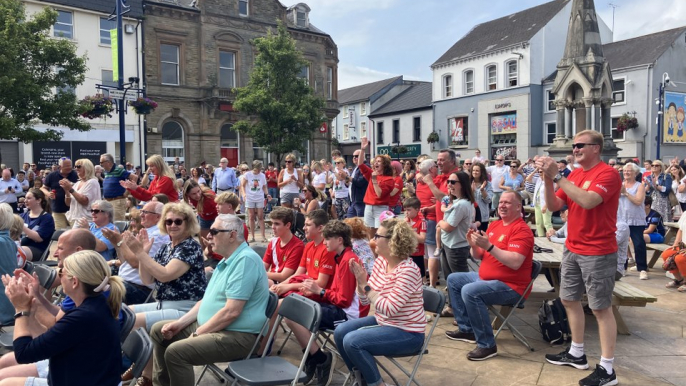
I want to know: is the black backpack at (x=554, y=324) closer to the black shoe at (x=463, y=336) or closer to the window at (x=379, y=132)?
the black shoe at (x=463, y=336)

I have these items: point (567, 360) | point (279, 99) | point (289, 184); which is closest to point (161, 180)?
point (289, 184)

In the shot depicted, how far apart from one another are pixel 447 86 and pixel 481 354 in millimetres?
35740

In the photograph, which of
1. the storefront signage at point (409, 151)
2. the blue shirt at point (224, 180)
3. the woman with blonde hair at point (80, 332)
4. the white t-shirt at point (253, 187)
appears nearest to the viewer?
the woman with blonde hair at point (80, 332)

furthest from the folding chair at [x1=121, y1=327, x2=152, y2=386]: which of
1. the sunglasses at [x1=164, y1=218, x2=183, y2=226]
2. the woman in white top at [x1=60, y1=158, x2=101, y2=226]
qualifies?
the woman in white top at [x1=60, y1=158, x2=101, y2=226]

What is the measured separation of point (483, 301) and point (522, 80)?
3070cm

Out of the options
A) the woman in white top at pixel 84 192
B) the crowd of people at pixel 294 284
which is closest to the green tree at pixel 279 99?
the woman in white top at pixel 84 192

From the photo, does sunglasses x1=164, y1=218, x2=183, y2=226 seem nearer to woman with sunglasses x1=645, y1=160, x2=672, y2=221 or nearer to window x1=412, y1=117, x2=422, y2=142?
woman with sunglasses x1=645, y1=160, x2=672, y2=221

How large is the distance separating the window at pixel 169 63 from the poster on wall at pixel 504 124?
20288 mm

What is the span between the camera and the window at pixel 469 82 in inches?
1441

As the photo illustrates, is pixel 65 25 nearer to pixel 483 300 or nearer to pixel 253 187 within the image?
pixel 253 187

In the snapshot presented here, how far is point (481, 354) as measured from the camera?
16.1 ft

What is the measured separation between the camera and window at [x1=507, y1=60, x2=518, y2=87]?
33.5 m

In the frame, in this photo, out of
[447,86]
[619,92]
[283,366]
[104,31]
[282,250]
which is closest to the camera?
[283,366]

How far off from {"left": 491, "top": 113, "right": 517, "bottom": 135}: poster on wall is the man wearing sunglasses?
32.3 meters
